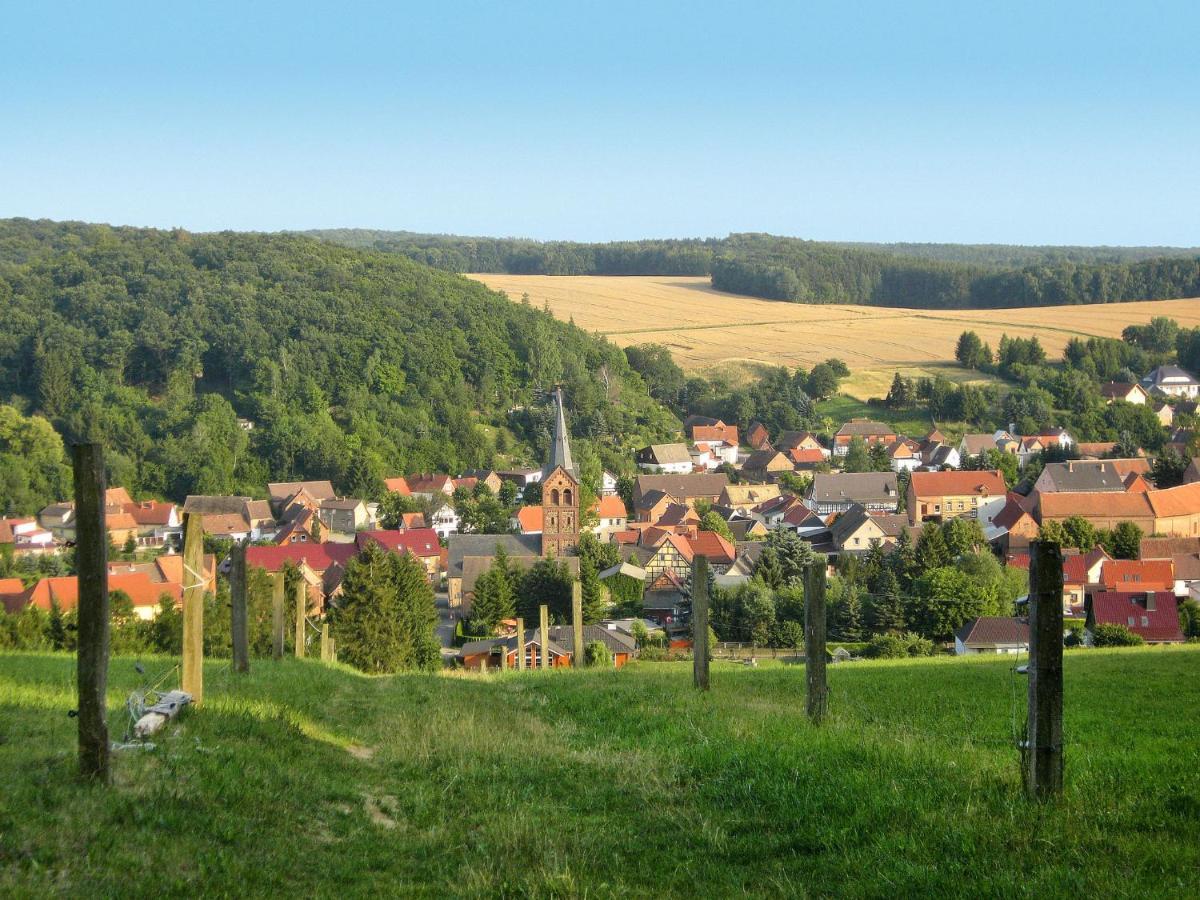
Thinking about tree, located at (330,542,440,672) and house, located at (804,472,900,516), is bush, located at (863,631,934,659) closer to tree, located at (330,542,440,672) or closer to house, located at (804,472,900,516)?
tree, located at (330,542,440,672)

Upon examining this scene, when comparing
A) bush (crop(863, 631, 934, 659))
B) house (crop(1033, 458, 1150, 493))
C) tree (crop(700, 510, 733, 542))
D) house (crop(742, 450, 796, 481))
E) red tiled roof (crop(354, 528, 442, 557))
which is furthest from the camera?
house (crop(742, 450, 796, 481))

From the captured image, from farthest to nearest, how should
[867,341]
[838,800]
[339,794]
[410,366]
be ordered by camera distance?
[867,341], [410,366], [339,794], [838,800]

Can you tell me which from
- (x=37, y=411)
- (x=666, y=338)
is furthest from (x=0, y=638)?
(x=666, y=338)

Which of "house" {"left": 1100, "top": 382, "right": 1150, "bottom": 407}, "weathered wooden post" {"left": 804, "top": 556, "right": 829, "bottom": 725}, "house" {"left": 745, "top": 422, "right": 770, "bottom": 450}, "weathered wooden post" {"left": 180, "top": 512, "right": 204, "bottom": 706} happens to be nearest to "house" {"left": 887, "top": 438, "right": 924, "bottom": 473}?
"house" {"left": 745, "top": 422, "right": 770, "bottom": 450}

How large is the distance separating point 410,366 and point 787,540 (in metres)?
58.1

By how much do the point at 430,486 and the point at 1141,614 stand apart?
176 feet

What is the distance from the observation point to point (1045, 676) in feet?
20.6

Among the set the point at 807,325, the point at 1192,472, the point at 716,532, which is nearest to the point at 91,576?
the point at 716,532

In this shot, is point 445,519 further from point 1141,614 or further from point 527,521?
point 1141,614

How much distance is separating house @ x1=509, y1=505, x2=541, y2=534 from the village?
155mm

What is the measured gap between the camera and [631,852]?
6125mm

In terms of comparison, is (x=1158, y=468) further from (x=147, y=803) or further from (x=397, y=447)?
(x=147, y=803)

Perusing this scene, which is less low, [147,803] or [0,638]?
[147,803]

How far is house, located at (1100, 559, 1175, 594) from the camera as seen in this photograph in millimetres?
46219
